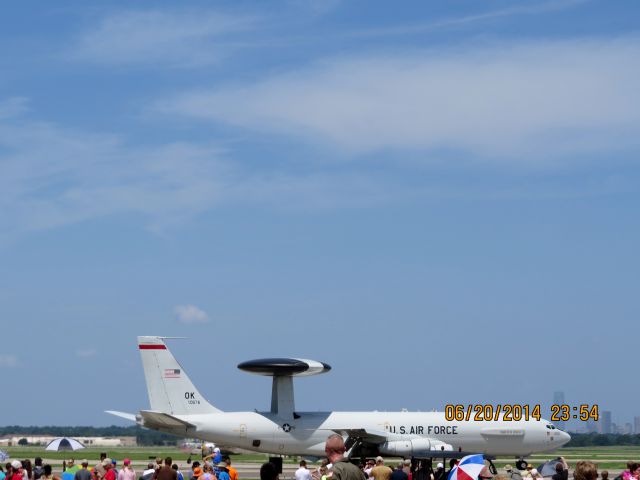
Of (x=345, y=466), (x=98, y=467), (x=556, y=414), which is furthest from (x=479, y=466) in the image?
(x=556, y=414)

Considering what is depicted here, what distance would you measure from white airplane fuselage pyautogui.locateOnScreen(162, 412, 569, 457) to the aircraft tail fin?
22.9 inches

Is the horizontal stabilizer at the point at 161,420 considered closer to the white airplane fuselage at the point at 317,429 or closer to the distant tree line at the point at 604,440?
the white airplane fuselage at the point at 317,429

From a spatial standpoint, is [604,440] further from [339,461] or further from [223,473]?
[339,461]

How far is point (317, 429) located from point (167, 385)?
22.6 ft

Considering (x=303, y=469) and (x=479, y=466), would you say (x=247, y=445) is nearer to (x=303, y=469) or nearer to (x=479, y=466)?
(x=303, y=469)

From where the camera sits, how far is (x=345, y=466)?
944cm

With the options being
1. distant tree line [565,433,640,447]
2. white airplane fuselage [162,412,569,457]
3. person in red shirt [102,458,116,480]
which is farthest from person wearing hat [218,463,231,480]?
distant tree line [565,433,640,447]

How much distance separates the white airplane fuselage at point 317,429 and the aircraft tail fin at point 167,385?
0.58m

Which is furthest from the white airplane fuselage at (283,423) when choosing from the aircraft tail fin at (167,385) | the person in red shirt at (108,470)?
the person in red shirt at (108,470)

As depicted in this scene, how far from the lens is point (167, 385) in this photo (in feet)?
158

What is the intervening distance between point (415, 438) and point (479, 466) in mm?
36683

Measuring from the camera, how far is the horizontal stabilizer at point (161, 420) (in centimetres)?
4536

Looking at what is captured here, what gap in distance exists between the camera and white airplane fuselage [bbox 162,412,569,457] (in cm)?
4744

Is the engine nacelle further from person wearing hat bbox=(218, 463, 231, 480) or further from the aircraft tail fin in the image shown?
person wearing hat bbox=(218, 463, 231, 480)
